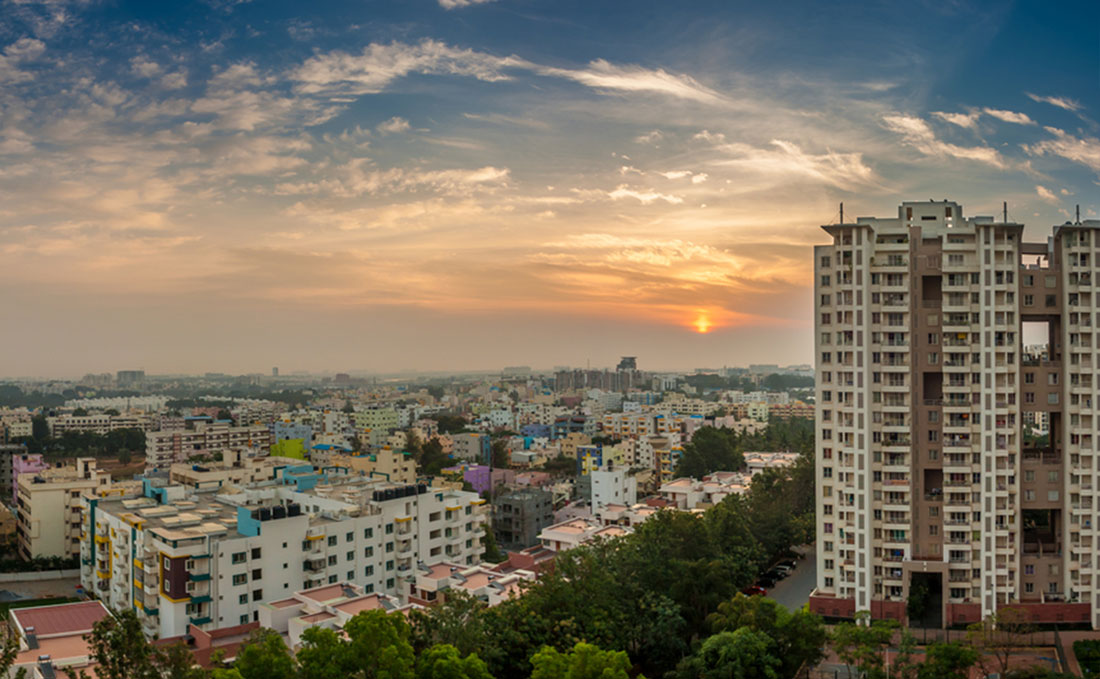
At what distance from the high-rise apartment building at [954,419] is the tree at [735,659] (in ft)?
13.7

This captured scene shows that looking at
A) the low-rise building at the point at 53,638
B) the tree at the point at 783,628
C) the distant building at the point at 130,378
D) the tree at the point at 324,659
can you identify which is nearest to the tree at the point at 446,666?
the tree at the point at 324,659

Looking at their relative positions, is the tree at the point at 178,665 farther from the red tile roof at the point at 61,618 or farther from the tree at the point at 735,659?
the tree at the point at 735,659

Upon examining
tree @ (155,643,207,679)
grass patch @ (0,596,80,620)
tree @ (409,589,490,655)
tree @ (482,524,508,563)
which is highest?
tree @ (155,643,207,679)

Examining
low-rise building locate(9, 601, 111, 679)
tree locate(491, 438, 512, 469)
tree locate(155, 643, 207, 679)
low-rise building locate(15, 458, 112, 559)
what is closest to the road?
tree locate(155, 643, 207, 679)

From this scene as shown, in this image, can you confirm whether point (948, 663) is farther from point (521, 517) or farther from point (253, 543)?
point (521, 517)

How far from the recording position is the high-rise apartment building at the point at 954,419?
13.6m

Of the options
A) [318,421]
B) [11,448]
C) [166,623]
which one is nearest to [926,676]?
[166,623]

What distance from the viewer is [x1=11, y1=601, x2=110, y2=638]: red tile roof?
11797 mm

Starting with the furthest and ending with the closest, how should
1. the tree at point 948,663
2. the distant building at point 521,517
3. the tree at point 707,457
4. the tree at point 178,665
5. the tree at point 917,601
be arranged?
the tree at point 707,457 < the distant building at point 521,517 < the tree at point 917,601 < the tree at point 948,663 < the tree at point 178,665

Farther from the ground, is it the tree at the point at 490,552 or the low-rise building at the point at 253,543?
the low-rise building at the point at 253,543

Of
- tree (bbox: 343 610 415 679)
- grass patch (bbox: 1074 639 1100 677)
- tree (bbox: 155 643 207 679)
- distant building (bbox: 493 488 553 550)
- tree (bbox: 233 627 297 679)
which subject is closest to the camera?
tree (bbox: 155 643 207 679)

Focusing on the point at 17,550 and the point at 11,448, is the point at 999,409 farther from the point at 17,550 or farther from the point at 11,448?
the point at 11,448

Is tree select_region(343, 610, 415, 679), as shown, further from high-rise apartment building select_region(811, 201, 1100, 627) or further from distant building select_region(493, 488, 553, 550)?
distant building select_region(493, 488, 553, 550)

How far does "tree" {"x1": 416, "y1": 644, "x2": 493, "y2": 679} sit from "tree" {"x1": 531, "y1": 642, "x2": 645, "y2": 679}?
2.15ft
